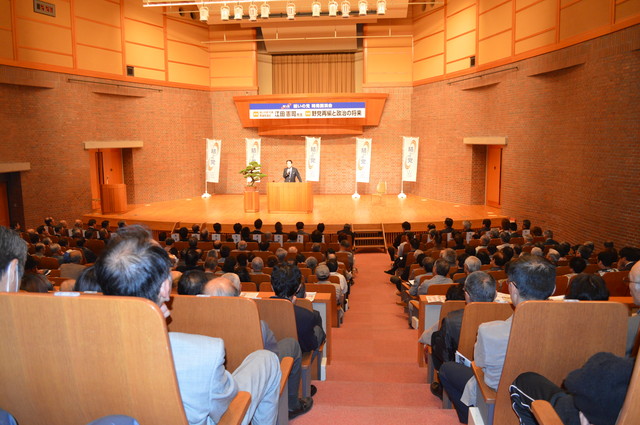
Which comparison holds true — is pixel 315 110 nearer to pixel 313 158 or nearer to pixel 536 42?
pixel 313 158

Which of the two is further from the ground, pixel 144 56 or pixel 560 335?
pixel 144 56

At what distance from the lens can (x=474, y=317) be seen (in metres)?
3.20

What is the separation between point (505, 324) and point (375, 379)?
2055 mm

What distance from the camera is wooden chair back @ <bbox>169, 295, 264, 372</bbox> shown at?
2479 millimetres

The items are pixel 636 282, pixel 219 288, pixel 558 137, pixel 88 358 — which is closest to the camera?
pixel 88 358

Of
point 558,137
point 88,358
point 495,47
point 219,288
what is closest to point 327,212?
point 558,137

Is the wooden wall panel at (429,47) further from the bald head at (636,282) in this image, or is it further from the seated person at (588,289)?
the bald head at (636,282)

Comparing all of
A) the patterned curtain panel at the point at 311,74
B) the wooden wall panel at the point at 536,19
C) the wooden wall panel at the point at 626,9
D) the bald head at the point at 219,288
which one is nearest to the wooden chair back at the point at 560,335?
the bald head at the point at 219,288

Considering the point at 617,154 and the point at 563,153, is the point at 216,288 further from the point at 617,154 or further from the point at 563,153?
the point at 563,153

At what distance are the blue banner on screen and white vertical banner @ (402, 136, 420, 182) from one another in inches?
70.8

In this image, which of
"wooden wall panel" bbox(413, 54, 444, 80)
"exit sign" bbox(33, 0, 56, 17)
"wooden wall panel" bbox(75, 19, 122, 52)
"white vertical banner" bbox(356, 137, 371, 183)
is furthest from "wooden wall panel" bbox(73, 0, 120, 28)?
"wooden wall panel" bbox(413, 54, 444, 80)

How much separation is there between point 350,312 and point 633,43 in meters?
6.63

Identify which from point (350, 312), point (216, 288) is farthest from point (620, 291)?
point (216, 288)

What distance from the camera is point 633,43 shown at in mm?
8562
